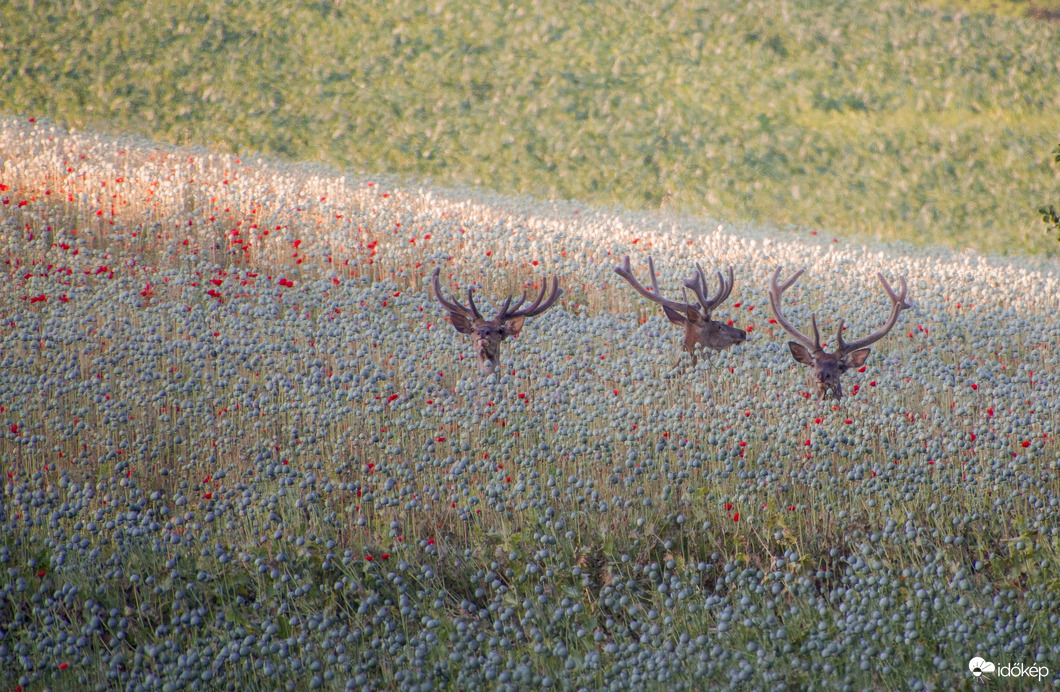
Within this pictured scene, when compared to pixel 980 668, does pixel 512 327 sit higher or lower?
higher

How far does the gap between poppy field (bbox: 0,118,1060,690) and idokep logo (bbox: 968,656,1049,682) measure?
0.12ft

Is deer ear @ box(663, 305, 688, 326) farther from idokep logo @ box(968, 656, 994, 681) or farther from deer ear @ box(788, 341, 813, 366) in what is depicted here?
idokep logo @ box(968, 656, 994, 681)

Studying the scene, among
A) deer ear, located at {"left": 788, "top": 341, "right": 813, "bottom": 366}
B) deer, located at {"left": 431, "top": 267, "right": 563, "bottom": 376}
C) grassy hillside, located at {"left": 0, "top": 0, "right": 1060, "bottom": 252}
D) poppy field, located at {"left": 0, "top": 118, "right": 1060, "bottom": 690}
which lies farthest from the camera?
grassy hillside, located at {"left": 0, "top": 0, "right": 1060, "bottom": 252}

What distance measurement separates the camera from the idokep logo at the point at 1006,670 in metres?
3.76

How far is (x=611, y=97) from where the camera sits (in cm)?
2042

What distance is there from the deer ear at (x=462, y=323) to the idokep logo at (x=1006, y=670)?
4.55 m

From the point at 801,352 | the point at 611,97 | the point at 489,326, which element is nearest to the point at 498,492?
the point at 489,326

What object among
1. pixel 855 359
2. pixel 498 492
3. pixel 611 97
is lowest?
pixel 498 492

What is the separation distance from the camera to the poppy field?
4.11m

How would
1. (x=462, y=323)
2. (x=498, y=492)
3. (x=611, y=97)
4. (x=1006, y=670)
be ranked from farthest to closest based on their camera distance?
(x=611, y=97), (x=462, y=323), (x=498, y=492), (x=1006, y=670)

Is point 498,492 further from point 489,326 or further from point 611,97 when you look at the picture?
point 611,97

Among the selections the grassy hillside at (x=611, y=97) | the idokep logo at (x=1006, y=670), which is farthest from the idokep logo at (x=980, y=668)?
the grassy hillside at (x=611, y=97)

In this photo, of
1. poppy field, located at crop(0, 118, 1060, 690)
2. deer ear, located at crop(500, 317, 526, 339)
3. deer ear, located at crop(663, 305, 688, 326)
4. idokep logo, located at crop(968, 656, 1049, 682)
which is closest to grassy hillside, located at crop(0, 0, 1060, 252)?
poppy field, located at crop(0, 118, 1060, 690)

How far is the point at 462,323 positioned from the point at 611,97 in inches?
562
